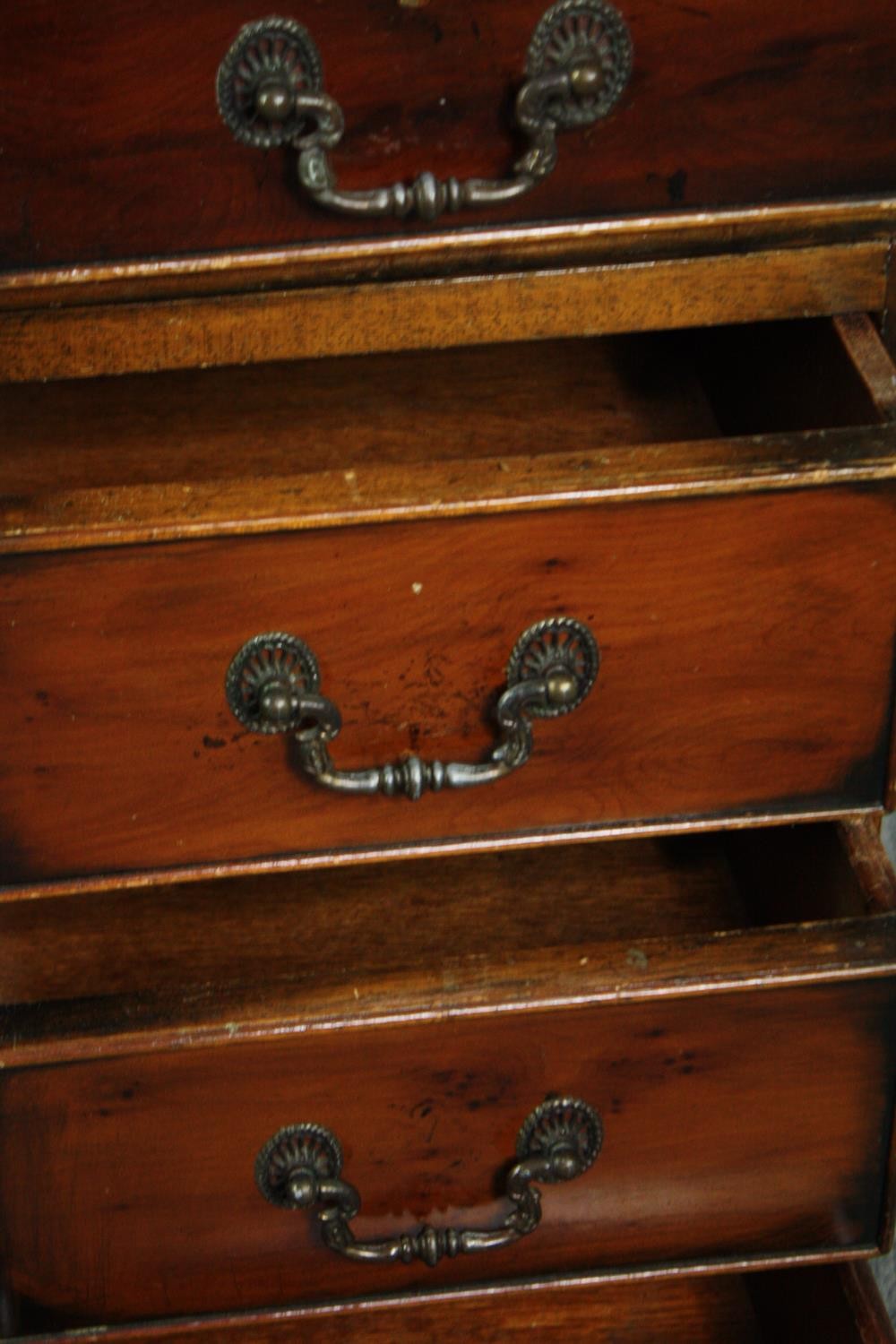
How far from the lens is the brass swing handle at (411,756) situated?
2.28ft

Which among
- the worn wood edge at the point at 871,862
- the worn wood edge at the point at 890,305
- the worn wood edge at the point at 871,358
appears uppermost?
the worn wood edge at the point at 890,305

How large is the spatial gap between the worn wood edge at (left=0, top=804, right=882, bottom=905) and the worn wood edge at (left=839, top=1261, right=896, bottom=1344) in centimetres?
26

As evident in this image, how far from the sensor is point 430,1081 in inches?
31.0

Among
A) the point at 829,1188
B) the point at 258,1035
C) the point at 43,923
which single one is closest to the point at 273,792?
the point at 258,1035

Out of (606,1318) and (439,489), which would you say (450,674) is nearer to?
(439,489)

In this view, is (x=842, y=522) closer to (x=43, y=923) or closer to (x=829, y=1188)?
(x=829, y=1188)

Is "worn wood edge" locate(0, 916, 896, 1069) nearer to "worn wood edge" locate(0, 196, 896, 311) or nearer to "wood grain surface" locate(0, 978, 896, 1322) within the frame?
"wood grain surface" locate(0, 978, 896, 1322)

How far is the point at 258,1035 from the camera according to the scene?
75 centimetres

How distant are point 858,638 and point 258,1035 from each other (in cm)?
29

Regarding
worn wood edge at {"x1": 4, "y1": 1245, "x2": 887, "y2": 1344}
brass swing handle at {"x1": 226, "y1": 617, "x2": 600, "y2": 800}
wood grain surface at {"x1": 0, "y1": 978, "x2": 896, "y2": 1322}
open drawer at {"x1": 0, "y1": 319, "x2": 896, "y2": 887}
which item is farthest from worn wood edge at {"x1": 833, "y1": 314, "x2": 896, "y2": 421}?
worn wood edge at {"x1": 4, "y1": 1245, "x2": 887, "y2": 1344}

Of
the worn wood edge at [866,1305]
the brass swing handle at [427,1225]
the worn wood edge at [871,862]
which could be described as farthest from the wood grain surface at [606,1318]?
the worn wood edge at [871,862]

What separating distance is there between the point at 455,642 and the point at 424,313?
129 millimetres

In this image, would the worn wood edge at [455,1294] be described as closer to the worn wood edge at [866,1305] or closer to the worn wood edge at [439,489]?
the worn wood edge at [866,1305]

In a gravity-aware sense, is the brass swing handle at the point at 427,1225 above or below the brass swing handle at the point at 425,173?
below
